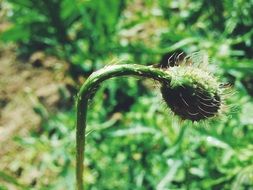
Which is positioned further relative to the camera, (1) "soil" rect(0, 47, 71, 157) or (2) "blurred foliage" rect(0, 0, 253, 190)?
(1) "soil" rect(0, 47, 71, 157)

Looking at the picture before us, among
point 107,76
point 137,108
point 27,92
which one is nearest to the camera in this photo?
point 107,76

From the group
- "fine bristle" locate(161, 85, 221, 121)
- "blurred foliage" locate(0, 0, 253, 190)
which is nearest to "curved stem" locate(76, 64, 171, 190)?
"fine bristle" locate(161, 85, 221, 121)

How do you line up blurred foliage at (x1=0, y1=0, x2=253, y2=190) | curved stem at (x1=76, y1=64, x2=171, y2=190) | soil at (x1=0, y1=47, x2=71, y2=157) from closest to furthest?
curved stem at (x1=76, y1=64, x2=171, y2=190) → blurred foliage at (x1=0, y1=0, x2=253, y2=190) → soil at (x1=0, y1=47, x2=71, y2=157)

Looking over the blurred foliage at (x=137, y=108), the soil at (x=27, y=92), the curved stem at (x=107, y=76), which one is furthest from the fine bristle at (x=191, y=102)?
the soil at (x=27, y=92)

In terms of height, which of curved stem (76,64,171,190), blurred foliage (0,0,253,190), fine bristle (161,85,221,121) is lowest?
fine bristle (161,85,221,121)

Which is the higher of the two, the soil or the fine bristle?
the soil

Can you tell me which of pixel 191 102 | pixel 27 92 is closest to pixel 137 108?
pixel 27 92

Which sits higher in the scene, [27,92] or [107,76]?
[27,92]

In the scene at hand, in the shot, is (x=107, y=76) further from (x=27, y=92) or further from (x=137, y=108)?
(x=27, y=92)

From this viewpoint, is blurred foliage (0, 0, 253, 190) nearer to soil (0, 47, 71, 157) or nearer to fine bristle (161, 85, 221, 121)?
soil (0, 47, 71, 157)
